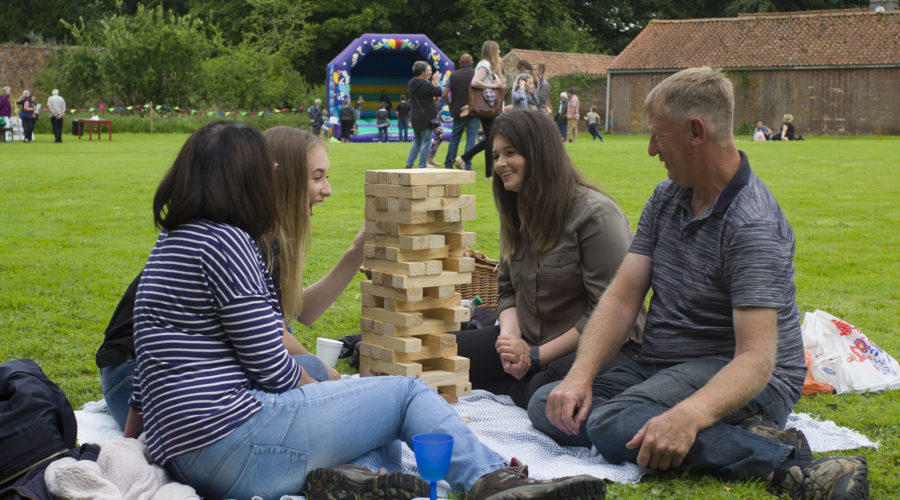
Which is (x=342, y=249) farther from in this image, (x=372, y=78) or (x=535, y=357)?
(x=372, y=78)

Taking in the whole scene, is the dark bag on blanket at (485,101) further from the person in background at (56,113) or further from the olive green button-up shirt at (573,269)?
the person in background at (56,113)

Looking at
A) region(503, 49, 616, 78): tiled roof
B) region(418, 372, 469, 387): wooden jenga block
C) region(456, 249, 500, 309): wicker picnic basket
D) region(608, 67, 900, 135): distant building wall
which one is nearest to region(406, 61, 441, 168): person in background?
region(456, 249, 500, 309): wicker picnic basket

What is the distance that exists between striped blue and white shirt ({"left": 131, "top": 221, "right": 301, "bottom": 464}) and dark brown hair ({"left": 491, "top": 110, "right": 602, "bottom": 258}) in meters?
1.61

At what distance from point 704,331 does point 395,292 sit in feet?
4.86

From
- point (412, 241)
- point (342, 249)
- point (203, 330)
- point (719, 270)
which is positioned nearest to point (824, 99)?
point (342, 249)

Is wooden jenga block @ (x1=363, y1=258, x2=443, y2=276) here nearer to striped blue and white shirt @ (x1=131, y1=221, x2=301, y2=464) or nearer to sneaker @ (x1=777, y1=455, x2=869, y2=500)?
striped blue and white shirt @ (x1=131, y1=221, x2=301, y2=464)

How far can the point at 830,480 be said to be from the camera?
2863 mm

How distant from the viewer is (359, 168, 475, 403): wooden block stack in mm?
4145

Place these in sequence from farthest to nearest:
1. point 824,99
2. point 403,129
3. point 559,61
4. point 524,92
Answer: point 559,61 < point 824,99 < point 403,129 < point 524,92

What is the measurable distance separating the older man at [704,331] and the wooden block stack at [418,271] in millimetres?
897

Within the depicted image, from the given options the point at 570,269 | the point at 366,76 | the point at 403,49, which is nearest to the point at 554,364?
the point at 570,269

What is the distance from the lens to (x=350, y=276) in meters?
4.16

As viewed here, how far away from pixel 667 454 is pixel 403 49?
2919 cm

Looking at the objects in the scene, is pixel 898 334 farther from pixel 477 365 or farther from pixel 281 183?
→ pixel 281 183
